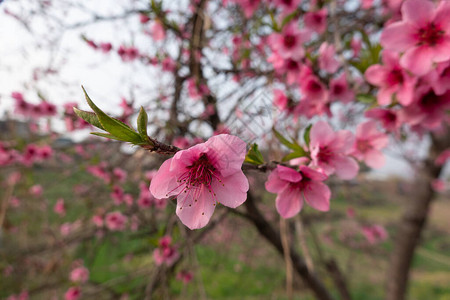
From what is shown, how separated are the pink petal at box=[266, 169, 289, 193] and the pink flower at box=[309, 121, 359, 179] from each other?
0.13 metres

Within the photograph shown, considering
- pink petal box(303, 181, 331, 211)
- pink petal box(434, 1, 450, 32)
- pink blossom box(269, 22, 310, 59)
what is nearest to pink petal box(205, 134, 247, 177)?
pink petal box(303, 181, 331, 211)

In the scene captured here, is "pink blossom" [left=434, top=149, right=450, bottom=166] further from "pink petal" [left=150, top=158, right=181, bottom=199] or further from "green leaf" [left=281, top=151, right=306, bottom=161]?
"pink petal" [left=150, top=158, right=181, bottom=199]

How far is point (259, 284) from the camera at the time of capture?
337 centimetres

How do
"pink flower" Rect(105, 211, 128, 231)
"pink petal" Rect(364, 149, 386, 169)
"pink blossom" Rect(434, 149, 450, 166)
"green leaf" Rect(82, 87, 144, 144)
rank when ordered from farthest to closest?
"pink blossom" Rect(434, 149, 450, 166) → "pink flower" Rect(105, 211, 128, 231) → "pink petal" Rect(364, 149, 386, 169) → "green leaf" Rect(82, 87, 144, 144)

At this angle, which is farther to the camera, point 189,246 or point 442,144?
point 442,144

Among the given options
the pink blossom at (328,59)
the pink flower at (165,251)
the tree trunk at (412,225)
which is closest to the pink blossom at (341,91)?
the pink blossom at (328,59)

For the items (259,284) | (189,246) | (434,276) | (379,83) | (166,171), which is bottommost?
(434,276)

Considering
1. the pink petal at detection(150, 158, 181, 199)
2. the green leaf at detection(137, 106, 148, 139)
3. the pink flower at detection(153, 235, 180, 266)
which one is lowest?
the pink flower at detection(153, 235, 180, 266)

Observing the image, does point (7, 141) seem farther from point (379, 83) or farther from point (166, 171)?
point (379, 83)

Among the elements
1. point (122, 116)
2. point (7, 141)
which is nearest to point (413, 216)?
point (122, 116)

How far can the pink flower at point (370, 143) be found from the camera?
83 centimetres

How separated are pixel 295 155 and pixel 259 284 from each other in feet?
11.2

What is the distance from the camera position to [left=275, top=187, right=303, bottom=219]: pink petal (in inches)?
23.2

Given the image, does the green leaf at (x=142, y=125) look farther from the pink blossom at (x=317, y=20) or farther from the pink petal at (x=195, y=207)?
the pink blossom at (x=317, y=20)
